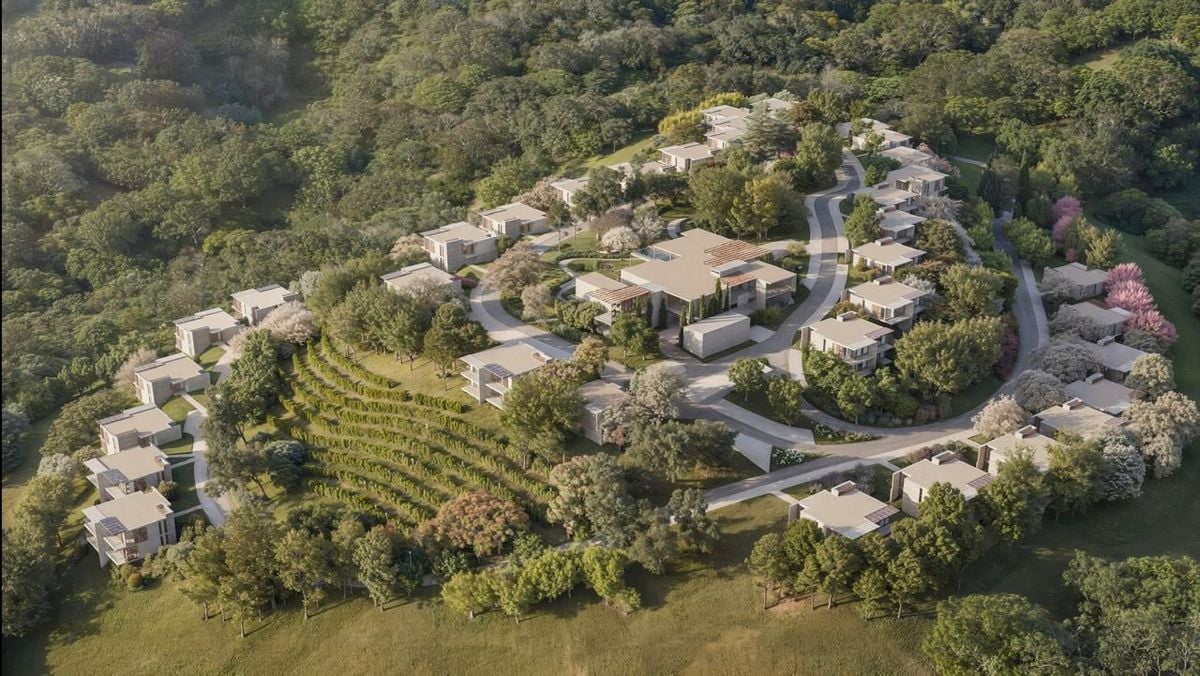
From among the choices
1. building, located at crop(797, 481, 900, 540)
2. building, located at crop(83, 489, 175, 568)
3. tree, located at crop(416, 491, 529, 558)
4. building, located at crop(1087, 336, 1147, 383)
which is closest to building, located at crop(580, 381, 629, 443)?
tree, located at crop(416, 491, 529, 558)

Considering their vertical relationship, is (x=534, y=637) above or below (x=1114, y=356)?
below

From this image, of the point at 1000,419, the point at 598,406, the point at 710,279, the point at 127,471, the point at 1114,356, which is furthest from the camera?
the point at 710,279

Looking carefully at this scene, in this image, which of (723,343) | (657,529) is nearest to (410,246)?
(723,343)

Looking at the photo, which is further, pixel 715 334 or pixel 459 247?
pixel 459 247

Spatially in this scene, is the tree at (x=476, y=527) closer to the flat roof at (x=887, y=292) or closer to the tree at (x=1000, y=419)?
the tree at (x=1000, y=419)

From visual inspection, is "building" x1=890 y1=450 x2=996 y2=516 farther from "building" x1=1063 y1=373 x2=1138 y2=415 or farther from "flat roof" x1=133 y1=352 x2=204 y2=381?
"flat roof" x1=133 y1=352 x2=204 y2=381

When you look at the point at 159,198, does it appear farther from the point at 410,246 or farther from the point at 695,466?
the point at 695,466

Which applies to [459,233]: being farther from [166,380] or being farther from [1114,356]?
[1114,356]

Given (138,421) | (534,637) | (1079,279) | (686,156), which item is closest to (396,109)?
(686,156)
